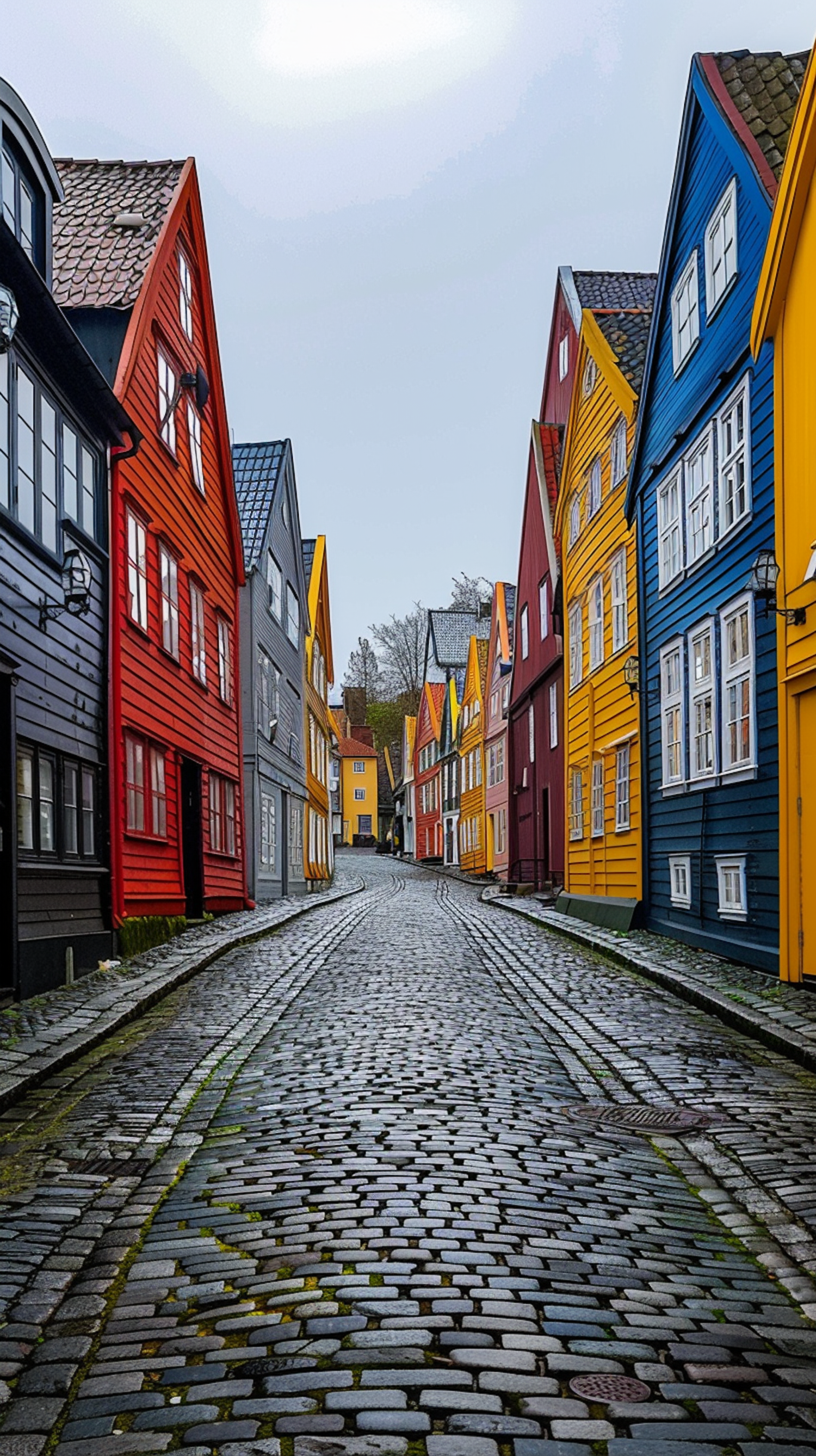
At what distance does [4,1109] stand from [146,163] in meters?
14.8

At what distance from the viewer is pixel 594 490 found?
21.9 metres

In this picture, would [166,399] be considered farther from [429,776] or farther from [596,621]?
[429,776]

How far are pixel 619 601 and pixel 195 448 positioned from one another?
663cm

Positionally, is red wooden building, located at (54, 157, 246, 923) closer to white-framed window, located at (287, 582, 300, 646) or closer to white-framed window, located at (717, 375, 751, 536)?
white-framed window, located at (717, 375, 751, 536)

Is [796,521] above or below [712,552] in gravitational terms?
below

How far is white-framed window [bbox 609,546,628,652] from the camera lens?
19.1 m

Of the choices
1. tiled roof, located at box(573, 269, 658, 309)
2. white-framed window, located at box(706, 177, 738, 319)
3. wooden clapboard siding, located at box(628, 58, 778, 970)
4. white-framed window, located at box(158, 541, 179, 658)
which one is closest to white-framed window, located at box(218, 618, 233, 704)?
white-framed window, located at box(158, 541, 179, 658)

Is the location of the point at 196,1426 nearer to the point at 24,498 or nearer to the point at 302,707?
the point at 24,498

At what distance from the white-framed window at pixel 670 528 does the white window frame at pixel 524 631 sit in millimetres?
13981

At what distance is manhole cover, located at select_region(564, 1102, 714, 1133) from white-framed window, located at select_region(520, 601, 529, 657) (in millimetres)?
24023

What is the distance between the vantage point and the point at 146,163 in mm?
18203

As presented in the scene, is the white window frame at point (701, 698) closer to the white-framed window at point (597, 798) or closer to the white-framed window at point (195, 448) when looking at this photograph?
the white-framed window at point (597, 798)

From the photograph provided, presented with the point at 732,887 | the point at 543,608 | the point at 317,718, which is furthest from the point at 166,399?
the point at 317,718

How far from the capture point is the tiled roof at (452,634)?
202 ft
